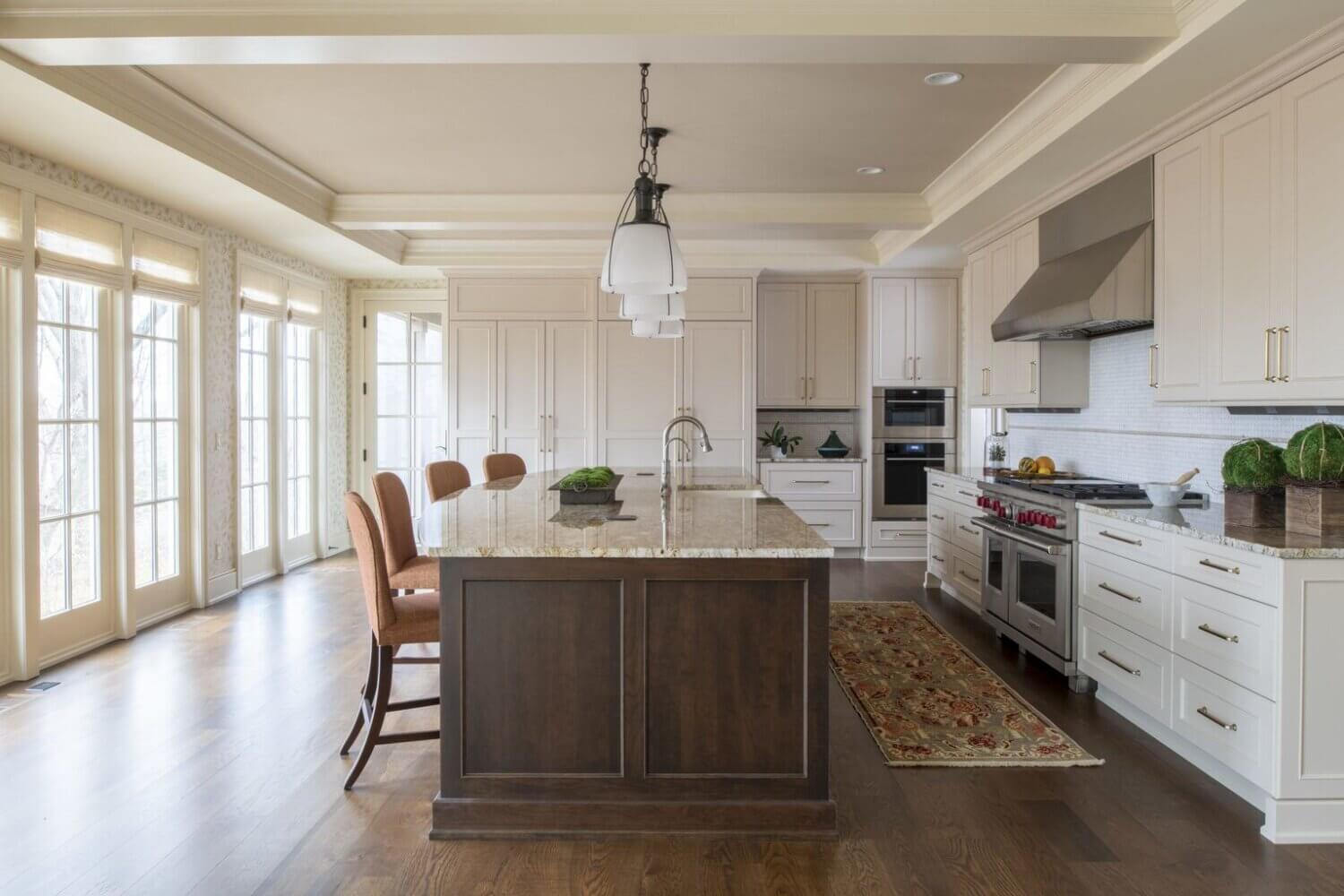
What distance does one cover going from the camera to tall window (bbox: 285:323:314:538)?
642 centimetres

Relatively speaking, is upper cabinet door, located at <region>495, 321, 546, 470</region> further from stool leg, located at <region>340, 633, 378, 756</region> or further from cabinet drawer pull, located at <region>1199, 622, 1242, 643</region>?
cabinet drawer pull, located at <region>1199, 622, 1242, 643</region>

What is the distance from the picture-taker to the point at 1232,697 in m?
2.61

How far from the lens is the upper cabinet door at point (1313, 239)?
8.66 feet

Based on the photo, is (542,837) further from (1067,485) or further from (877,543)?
(877,543)

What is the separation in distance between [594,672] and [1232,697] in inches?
78.3

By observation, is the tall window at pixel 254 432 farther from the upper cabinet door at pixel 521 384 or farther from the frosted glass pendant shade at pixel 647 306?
the frosted glass pendant shade at pixel 647 306

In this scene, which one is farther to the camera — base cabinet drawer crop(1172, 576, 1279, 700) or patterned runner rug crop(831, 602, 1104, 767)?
patterned runner rug crop(831, 602, 1104, 767)

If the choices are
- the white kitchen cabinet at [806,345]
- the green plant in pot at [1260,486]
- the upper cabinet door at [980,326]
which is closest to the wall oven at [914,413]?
the white kitchen cabinet at [806,345]

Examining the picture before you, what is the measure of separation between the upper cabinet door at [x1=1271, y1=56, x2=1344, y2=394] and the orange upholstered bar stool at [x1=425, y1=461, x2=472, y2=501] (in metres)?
3.49

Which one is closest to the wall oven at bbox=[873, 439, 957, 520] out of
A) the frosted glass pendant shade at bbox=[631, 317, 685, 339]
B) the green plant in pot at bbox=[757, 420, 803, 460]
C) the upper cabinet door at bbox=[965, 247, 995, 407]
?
the green plant in pot at bbox=[757, 420, 803, 460]

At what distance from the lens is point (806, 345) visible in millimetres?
7074

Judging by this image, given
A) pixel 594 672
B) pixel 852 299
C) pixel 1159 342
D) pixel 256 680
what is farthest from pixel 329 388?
pixel 1159 342

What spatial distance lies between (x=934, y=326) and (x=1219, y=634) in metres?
4.41

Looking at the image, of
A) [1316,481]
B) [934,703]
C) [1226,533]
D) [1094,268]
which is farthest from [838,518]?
[1316,481]
